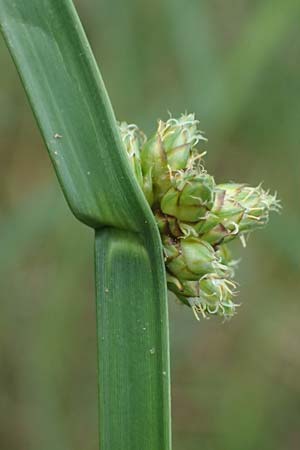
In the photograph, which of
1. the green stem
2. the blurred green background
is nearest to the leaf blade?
the green stem

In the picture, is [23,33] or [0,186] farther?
[0,186]

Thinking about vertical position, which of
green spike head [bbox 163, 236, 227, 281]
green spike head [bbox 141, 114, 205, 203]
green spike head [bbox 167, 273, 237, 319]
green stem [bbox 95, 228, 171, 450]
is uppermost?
green spike head [bbox 141, 114, 205, 203]

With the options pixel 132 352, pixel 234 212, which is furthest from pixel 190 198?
pixel 132 352

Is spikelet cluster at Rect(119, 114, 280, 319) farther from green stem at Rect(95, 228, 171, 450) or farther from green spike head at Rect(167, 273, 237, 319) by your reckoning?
green stem at Rect(95, 228, 171, 450)

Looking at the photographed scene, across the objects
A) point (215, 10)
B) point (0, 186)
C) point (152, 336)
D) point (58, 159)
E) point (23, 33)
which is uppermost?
point (215, 10)

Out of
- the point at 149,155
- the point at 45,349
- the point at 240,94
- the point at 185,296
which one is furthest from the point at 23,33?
the point at 45,349

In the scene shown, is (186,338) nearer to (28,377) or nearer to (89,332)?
(89,332)

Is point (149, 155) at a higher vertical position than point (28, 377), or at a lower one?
higher
